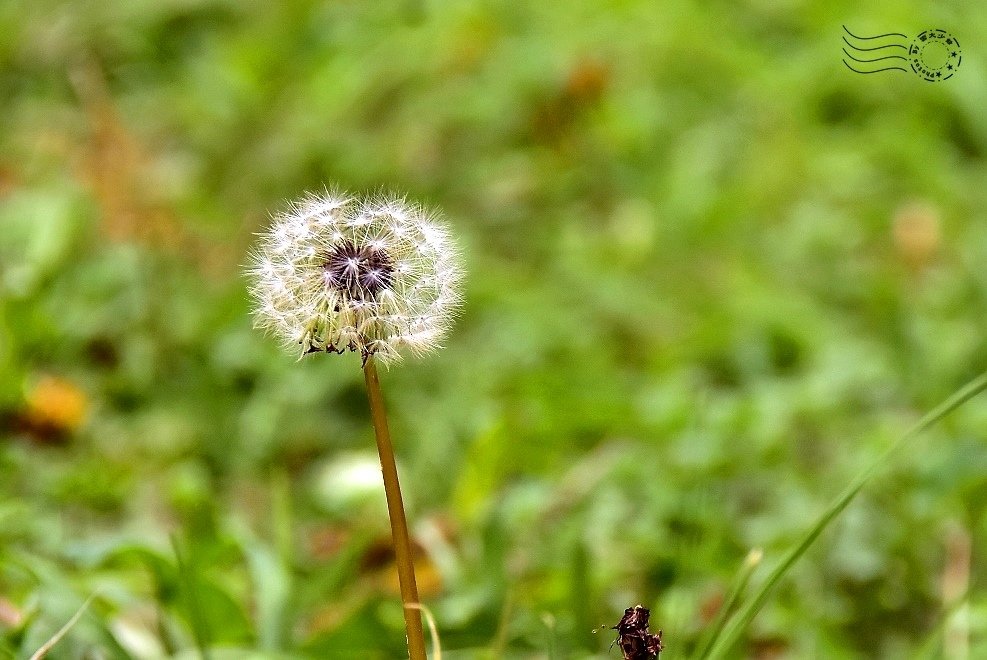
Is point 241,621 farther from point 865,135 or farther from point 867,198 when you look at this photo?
point 865,135

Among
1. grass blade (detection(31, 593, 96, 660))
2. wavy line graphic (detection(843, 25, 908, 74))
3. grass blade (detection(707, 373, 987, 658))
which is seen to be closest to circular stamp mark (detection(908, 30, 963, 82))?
wavy line graphic (detection(843, 25, 908, 74))

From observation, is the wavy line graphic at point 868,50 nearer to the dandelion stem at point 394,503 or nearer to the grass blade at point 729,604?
the grass blade at point 729,604

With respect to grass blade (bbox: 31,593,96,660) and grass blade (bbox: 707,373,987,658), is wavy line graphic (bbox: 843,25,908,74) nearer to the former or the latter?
grass blade (bbox: 707,373,987,658)

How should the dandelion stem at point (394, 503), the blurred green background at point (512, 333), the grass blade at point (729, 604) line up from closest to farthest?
the dandelion stem at point (394, 503) < the grass blade at point (729, 604) < the blurred green background at point (512, 333)

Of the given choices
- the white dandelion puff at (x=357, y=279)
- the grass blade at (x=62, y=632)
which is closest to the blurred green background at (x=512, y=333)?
the grass blade at (x=62, y=632)

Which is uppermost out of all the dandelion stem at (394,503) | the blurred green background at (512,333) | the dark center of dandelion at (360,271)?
the blurred green background at (512,333)
